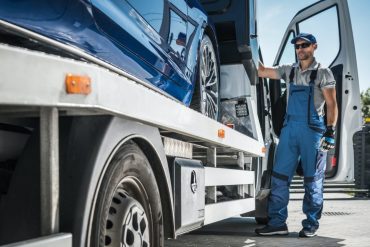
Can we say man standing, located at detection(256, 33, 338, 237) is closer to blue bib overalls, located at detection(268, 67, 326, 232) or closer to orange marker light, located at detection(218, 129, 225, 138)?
blue bib overalls, located at detection(268, 67, 326, 232)

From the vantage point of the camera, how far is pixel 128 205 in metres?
2.01

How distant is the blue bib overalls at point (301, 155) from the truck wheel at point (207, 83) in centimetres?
77

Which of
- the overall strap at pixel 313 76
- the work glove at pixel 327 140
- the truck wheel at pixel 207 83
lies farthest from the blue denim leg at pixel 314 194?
the truck wheel at pixel 207 83

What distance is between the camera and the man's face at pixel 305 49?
4965 millimetres

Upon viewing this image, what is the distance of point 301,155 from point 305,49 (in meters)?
1.00

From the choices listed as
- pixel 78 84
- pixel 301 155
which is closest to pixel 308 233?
pixel 301 155

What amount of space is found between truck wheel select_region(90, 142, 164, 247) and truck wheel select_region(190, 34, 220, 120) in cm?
180

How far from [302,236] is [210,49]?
1941 mm

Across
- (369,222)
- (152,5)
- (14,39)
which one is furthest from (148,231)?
(369,222)

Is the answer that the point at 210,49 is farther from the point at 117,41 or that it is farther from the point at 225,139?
the point at 117,41

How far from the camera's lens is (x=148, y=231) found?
2.22 metres

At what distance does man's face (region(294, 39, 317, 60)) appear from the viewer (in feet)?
16.3

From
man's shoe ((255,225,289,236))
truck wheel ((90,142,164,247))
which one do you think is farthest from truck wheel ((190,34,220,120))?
truck wheel ((90,142,164,247))

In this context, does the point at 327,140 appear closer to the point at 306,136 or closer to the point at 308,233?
the point at 306,136
